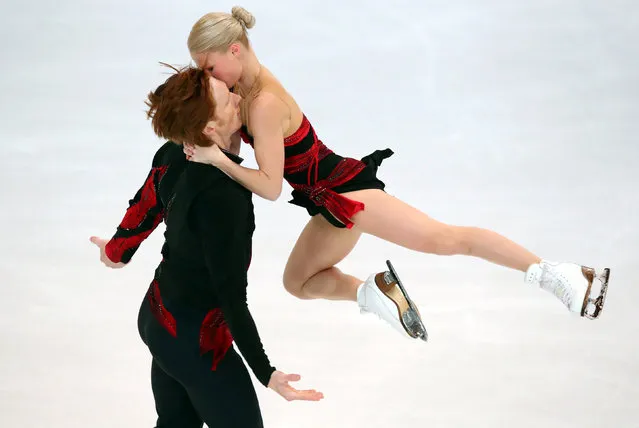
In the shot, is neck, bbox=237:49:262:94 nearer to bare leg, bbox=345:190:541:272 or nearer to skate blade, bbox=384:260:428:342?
bare leg, bbox=345:190:541:272

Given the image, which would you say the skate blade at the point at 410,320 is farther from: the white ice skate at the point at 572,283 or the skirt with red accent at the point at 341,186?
the white ice skate at the point at 572,283

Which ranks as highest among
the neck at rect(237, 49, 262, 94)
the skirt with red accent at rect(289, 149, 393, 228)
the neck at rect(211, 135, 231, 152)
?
the neck at rect(237, 49, 262, 94)

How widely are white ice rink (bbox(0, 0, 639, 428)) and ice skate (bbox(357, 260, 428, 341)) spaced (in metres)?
0.78

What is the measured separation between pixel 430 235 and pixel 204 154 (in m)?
1.05

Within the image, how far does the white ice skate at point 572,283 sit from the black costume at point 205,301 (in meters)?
1.24

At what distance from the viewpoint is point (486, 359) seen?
4.82 meters

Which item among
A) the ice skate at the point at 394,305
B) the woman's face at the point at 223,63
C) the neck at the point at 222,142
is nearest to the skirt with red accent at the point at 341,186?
the ice skate at the point at 394,305

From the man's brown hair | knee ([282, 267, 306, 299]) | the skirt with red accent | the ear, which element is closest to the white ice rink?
knee ([282, 267, 306, 299])

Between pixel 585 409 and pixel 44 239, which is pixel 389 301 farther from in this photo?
pixel 44 239

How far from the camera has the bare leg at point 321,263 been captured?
3807mm

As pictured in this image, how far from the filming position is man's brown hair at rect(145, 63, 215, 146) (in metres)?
2.79

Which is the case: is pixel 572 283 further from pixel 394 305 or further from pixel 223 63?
pixel 223 63

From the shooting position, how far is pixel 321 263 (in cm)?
387

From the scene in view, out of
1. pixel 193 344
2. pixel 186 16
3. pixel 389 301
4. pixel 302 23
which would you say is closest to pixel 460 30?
pixel 302 23
